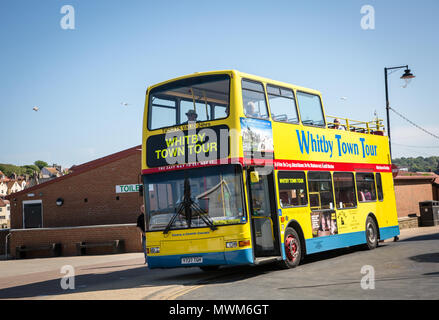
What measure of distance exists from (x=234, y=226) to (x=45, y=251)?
17324 mm

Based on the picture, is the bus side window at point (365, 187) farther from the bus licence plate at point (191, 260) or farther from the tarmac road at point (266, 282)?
the bus licence plate at point (191, 260)

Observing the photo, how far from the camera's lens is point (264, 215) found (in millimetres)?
12797

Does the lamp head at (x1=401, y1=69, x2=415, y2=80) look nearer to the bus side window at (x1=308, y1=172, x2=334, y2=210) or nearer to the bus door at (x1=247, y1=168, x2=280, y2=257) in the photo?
the bus side window at (x1=308, y1=172, x2=334, y2=210)

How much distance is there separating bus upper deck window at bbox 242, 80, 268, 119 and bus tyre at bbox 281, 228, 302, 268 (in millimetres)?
2897

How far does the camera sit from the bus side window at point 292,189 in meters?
13.2

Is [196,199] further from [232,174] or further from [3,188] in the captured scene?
[3,188]

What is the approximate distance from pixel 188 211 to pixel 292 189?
3.08 metres

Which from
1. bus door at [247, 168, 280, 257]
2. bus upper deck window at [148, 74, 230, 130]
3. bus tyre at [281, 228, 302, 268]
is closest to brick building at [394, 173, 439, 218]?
bus tyre at [281, 228, 302, 268]

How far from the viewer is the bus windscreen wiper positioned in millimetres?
11719

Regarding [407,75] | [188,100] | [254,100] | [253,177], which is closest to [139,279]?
[253,177]

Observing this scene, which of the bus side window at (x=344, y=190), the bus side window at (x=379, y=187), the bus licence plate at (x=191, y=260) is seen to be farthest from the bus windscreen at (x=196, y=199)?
the bus side window at (x=379, y=187)

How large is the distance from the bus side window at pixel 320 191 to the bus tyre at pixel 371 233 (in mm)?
2731
